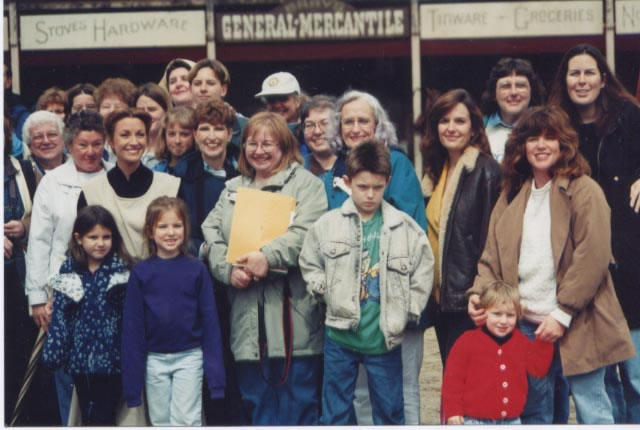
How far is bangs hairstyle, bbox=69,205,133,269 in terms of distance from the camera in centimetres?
539

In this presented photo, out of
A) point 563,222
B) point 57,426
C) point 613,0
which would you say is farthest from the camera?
point 613,0

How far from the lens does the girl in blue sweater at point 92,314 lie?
17.4 ft

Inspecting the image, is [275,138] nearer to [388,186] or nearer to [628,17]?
[388,186]

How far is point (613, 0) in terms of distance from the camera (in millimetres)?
10172

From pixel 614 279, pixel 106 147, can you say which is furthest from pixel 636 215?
pixel 106 147

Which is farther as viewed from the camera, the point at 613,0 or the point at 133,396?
the point at 613,0

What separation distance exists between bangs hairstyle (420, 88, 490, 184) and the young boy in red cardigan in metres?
0.80

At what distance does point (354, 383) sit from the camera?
5.30 meters

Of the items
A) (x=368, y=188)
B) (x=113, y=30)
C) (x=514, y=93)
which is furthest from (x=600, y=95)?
(x=113, y=30)

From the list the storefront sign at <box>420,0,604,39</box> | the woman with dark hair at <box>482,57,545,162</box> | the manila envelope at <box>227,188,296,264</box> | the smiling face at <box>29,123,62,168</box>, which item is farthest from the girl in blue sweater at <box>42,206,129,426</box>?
the storefront sign at <box>420,0,604,39</box>

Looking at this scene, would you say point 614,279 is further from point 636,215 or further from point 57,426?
point 57,426

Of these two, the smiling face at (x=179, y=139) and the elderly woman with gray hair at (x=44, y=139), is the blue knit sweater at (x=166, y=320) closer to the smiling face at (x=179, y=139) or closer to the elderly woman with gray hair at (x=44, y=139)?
the smiling face at (x=179, y=139)

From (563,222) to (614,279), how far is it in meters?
0.48

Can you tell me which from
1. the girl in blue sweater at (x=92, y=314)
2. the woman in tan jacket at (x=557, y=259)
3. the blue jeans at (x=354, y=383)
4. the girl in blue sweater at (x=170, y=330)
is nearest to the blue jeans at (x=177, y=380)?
the girl in blue sweater at (x=170, y=330)
